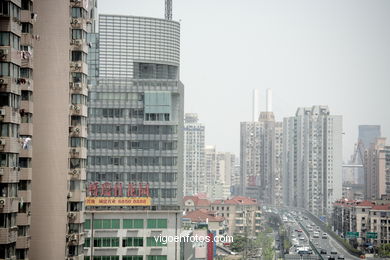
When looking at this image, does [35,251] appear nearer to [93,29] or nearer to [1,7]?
[1,7]

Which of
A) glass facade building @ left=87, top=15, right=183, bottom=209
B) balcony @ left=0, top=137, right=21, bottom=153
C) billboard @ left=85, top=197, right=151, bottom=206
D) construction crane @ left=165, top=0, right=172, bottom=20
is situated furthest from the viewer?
construction crane @ left=165, top=0, right=172, bottom=20

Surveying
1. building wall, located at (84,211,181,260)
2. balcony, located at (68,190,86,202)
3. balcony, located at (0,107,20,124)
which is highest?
balcony, located at (0,107,20,124)

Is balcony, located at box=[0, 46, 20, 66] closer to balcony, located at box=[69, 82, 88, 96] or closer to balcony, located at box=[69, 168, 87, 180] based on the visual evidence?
balcony, located at box=[69, 82, 88, 96]

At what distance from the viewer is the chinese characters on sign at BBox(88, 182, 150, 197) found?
224 feet

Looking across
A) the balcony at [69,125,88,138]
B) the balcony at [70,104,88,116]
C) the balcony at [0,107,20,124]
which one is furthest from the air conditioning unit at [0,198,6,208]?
the balcony at [70,104,88,116]

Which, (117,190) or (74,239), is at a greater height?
(117,190)

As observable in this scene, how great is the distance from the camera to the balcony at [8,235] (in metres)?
31.7

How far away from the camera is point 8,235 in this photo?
31.9 meters

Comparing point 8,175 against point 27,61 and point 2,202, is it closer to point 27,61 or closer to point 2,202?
point 2,202

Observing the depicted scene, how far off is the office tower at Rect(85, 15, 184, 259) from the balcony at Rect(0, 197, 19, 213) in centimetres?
3222

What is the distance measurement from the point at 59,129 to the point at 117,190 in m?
30.4

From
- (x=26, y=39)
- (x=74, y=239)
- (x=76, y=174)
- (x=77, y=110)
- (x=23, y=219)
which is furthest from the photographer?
(x=77, y=110)

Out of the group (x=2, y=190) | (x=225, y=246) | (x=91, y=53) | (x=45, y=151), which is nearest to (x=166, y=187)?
(x=91, y=53)

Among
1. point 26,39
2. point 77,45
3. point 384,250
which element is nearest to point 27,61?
point 26,39
